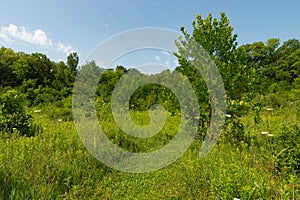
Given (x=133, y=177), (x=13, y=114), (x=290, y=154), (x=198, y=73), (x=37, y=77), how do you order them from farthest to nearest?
(x=37, y=77)
(x=13, y=114)
(x=198, y=73)
(x=133, y=177)
(x=290, y=154)

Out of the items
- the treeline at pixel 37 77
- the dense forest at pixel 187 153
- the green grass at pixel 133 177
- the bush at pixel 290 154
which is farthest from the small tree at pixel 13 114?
the treeline at pixel 37 77

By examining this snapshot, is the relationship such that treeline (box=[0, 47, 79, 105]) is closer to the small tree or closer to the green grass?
the small tree

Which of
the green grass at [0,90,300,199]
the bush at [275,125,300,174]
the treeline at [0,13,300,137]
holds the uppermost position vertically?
the treeline at [0,13,300,137]

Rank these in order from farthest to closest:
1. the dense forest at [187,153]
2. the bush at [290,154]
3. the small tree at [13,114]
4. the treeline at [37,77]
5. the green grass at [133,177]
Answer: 1. the treeline at [37,77]
2. the small tree at [13,114]
3. the bush at [290,154]
4. the dense forest at [187,153]
5. the green grass at [133,177]

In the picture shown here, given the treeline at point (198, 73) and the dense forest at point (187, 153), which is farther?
the treeline at point (198, 73)

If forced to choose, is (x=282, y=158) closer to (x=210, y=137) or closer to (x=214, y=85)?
(x=210, y=137)

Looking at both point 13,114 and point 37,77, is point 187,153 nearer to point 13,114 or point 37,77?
point 13,114

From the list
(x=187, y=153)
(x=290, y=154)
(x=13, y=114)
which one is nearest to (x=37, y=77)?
(x=13, y=114)

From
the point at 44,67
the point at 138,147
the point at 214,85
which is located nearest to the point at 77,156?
the point at 138,147

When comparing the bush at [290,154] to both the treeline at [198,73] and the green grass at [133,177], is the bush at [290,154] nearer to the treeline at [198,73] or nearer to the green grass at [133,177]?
the green grass at [133,177]

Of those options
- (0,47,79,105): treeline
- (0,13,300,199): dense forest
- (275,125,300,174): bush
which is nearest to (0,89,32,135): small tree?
(0,13,300,199): dense forest

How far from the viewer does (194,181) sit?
2.63 metres

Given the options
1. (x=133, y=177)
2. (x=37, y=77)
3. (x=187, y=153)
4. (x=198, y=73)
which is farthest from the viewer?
(x=37, y=77)

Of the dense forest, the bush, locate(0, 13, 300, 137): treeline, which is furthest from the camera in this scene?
locate(0, 13, 300, 137): treeline
